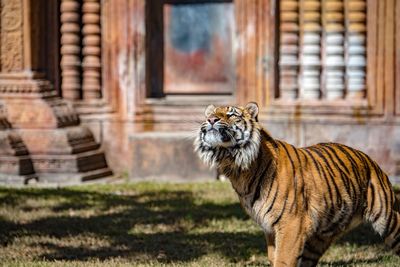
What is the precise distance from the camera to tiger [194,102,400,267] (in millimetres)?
5824

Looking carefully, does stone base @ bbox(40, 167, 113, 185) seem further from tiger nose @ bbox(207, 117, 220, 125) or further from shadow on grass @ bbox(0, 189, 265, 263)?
tiger nose @ bbox(207, 117, 220, 125)

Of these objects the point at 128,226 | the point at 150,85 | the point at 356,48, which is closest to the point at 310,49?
the point at 356,48

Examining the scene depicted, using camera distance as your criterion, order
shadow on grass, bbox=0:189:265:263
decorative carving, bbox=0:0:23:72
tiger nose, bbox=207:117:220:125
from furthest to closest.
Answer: decorative carving, bbox=0:0:23:72
shadow on grass, bbox=0:189:265:263
tiger nose, bbox=207:117:220:125

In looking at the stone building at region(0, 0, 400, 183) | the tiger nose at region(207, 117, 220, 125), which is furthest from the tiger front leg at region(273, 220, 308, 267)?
the stone building at region(0, 0, 400, 183)

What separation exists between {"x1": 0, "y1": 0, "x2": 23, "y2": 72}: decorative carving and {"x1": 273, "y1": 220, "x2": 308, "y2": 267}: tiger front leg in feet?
25.2

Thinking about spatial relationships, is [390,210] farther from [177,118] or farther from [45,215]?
[177,118]

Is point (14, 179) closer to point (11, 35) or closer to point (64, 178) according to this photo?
point (64, 178)

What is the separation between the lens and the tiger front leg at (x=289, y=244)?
578 centimetres

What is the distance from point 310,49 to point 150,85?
2.44 metres

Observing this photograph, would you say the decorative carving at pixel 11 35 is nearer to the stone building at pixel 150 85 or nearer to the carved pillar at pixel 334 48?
the stone building at pixel 150 85

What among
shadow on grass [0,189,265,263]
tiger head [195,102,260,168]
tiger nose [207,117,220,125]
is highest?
tiger nose [207,117,220,125]

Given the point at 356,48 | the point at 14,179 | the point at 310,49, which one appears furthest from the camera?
the point at 310,49

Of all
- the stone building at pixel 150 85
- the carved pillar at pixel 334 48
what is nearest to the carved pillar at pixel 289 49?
the stone building at pixel 150 85

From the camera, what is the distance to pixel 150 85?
13.5 meters
